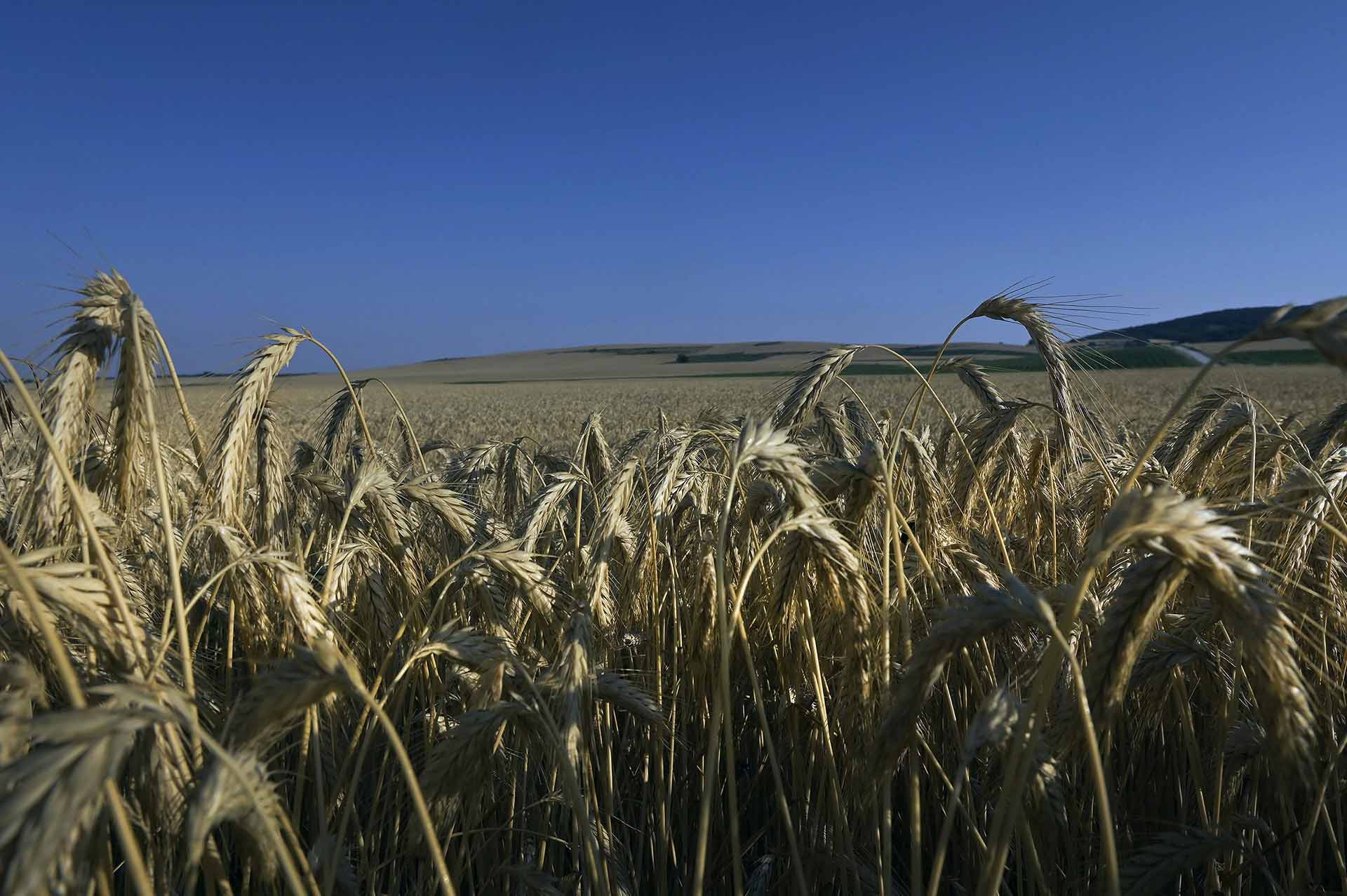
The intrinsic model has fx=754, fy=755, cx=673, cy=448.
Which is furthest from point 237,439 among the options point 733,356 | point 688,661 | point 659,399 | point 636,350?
point 636,350

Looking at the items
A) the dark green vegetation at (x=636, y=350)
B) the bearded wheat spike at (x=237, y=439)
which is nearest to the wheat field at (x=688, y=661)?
the bearded wheat spike at (x=237, y=439)

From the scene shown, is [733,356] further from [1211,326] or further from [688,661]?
[688,661]

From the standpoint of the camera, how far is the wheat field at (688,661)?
3.28ft

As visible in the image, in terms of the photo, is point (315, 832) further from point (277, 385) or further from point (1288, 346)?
point (1288, 346)

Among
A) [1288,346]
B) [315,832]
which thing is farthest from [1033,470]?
[1288,346]

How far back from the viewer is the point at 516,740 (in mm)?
1909

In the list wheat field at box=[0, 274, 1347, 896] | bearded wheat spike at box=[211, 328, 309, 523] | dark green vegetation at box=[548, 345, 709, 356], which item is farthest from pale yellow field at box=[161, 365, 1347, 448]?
dark green vegetation at box=[548, 345, 709, 356]

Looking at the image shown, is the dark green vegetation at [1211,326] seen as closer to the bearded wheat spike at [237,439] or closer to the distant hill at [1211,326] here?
the distant hill at [1211,326]

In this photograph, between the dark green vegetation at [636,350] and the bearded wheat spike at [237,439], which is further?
the dark green vegetation at [636,350]

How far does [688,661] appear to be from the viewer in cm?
216

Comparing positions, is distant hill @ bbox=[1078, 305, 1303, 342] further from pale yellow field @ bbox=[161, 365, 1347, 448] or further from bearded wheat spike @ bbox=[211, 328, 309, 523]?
bearded wheat spike @ bbox=[211, 328, 309, 523]

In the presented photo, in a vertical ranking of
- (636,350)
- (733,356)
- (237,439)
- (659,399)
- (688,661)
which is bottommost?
(659,399)

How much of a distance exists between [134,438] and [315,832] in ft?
3.52

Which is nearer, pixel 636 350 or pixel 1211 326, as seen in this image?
pixel 1211 326
